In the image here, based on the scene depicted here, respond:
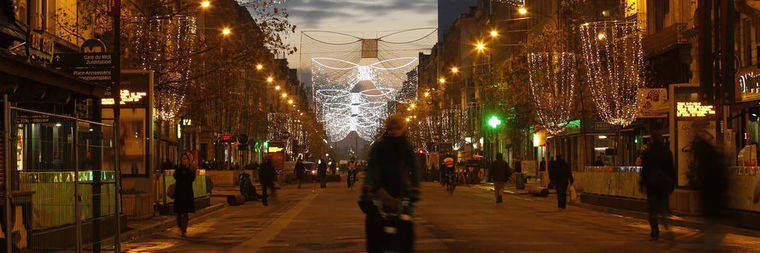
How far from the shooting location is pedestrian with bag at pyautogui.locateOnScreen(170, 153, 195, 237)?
56.9 feet

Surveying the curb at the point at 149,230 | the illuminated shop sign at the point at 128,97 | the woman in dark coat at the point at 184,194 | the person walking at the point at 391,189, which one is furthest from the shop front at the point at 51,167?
the illuminated shop sign at the point at 128,97

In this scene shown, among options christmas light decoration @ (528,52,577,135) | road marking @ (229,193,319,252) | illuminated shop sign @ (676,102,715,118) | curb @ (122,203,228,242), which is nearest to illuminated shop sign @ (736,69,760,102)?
illuminated shop sign @ (676,102,715,118)

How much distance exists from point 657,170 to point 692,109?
7914 mm

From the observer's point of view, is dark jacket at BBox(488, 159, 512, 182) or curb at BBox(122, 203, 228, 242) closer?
curb at BBox(122, 203, 228, 242)

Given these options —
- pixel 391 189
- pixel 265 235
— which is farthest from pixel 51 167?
pixel 265 235

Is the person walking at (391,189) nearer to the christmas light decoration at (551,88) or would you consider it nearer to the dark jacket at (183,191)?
the dark jacket at (183,191)

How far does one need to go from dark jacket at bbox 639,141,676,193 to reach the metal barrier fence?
8.18 m

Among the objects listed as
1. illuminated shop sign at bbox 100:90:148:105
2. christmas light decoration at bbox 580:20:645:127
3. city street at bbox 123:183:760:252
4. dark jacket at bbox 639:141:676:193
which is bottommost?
city street at bbox 123:183:760:252

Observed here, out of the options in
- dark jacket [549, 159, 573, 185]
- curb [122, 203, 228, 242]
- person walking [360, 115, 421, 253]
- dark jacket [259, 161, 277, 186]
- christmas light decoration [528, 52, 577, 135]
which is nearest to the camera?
person walking [360, 115, 421, 253]

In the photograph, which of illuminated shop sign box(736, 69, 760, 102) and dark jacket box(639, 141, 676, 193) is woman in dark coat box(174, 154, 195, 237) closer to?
dark jacket box(639, 141, 676, 193)

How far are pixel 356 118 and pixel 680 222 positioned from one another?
11244 cm

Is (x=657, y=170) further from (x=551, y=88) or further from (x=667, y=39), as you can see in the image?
(x=551, y=88)

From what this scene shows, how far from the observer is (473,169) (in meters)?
57.2

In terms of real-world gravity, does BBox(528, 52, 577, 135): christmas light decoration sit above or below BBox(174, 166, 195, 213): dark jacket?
above
